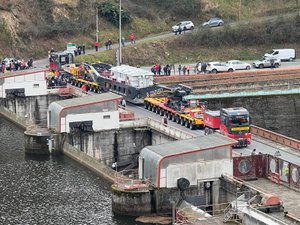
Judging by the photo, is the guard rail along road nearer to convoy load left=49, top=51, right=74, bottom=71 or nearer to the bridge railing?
the bridge railing

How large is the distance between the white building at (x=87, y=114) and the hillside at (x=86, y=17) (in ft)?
126

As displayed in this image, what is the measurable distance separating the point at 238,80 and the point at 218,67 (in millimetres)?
6779

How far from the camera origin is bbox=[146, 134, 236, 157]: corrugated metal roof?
203 ft

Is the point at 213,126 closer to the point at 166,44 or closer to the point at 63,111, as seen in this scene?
the point at 63,111

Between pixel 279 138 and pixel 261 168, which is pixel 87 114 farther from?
pixel 261 168

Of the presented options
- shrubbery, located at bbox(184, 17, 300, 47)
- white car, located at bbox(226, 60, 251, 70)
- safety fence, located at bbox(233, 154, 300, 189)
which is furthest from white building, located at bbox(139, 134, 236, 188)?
shrubbery, located at bbox(184, 17, 300, 47)

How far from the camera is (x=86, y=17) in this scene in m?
127

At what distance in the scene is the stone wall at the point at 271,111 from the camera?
295 feet

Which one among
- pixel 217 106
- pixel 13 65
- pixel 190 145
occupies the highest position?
pixel 13 65

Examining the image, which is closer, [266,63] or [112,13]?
[266,63]

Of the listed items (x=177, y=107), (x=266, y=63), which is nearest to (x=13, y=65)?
(x=266, y=63)

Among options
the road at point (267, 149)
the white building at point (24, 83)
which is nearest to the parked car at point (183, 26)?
the white building at point (24, 83)

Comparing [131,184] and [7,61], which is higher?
[7,61]

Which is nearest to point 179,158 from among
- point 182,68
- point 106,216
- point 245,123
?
point 106,216
